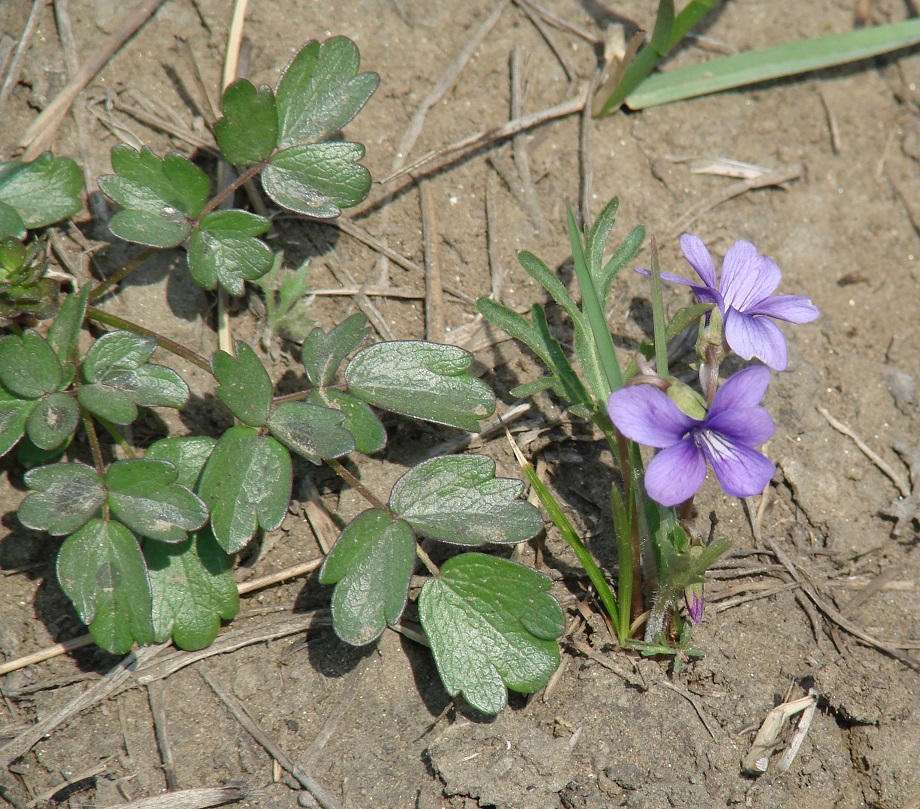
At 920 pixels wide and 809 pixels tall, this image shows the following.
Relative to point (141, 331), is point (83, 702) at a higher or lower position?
lower

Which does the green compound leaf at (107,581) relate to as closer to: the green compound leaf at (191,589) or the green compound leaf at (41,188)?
the green compound leaf at (191,589)

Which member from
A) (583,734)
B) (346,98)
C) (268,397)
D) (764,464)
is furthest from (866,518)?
(346,98)

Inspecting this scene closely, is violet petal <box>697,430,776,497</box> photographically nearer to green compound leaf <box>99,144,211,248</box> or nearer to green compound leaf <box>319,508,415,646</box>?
green compound leaf <box>319,508,415,646</box>

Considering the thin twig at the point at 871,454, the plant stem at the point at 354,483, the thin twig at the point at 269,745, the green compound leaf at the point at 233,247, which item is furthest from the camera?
the thin twig at the point at 871,454

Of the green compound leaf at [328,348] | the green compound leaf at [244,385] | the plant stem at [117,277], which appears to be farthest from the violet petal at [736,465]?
the plant stem at [117,277]

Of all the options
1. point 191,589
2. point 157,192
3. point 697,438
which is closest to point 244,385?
point 191,589

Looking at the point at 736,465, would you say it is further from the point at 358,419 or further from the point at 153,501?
the point at 153,501
